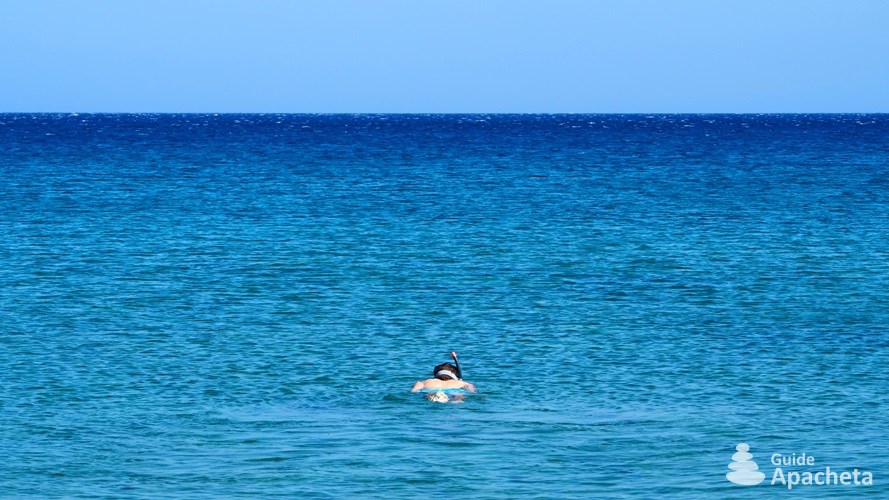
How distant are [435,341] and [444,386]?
600 cm

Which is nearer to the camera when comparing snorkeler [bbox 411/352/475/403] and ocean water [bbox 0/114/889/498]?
ocean water [bbox 0/114/889/498]

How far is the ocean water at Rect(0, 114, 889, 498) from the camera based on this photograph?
64.3 feet

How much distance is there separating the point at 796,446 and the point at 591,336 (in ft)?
32.0

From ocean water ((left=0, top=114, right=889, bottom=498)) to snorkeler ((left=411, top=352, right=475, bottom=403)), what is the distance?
0.29 metres

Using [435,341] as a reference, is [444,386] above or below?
below

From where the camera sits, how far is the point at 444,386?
23.8 m

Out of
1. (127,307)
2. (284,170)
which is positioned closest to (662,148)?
(284,170)

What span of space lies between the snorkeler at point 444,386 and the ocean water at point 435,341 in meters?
0.29

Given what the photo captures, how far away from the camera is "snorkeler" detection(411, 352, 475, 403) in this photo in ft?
78.1

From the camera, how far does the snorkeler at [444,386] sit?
23.8 m

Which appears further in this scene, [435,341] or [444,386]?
[435,341]

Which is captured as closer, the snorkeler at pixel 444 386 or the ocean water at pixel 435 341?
the ocean water at pixel 435 341

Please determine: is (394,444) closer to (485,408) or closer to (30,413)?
(485,408)

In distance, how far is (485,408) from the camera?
23.5 meters
